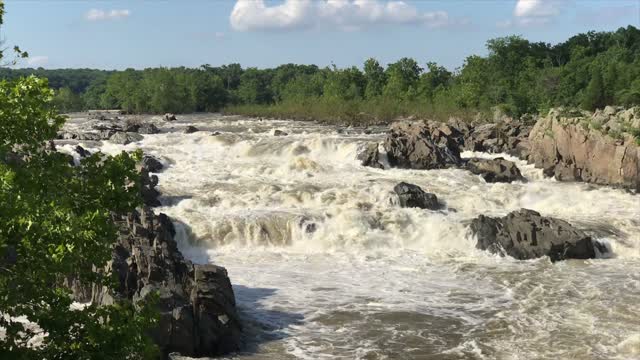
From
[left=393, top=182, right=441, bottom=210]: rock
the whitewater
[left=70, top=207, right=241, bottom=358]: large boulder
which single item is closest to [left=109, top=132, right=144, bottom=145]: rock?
the whitewater

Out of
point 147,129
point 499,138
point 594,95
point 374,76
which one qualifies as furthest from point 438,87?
point 147,129

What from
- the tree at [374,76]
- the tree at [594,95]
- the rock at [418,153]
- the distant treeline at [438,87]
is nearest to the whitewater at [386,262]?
the rock at [418,153]

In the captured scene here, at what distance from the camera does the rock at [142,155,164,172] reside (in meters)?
32.3

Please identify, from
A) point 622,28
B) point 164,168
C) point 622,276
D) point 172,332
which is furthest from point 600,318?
point 622,28

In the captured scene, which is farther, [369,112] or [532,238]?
[369,112]

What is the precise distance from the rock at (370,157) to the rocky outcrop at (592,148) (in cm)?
838

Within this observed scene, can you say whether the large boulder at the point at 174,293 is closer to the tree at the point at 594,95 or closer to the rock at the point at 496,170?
the rock at the point at 496,170

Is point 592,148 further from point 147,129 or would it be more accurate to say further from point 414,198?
point 147,129

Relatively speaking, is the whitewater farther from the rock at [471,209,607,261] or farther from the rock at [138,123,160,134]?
the rock at [138,123,160,134]

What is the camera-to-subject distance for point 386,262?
21.6m

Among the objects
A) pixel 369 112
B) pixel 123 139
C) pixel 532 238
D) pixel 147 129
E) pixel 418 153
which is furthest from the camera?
pixel 369 112

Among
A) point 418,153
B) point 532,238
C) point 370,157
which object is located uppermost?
point 418,153

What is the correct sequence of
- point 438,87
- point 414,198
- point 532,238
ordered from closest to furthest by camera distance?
point 532,238, point 414,198, point 438,87

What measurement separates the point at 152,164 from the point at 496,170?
640 inches
